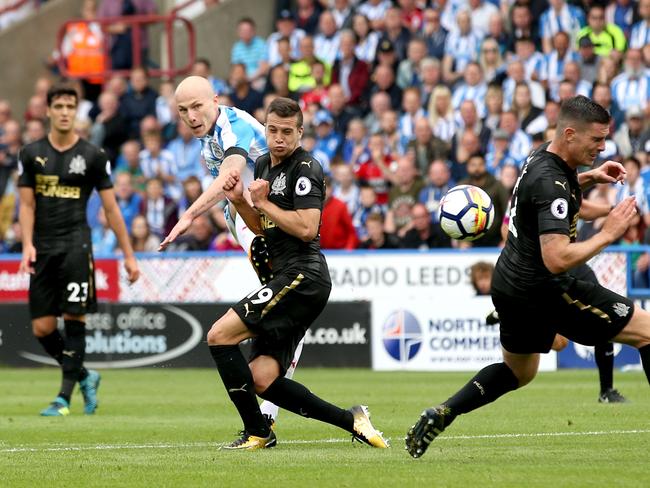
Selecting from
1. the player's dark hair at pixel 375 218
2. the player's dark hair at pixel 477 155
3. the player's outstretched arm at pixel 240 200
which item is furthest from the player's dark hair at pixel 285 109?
the player's dark hair at pixel 375 218

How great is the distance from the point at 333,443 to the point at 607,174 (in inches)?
106

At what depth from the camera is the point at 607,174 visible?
8672 mm

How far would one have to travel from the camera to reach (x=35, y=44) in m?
27.8

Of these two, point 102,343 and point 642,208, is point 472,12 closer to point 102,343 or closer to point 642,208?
point 642,208

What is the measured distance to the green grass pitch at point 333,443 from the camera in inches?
306

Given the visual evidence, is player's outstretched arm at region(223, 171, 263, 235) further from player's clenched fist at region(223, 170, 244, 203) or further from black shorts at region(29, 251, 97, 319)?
black shorts at region(29, 251, 97, 319)

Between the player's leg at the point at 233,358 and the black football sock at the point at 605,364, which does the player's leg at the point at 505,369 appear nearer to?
the player's leg at the point at 233,358

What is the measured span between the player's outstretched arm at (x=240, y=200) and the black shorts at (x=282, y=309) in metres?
0.40

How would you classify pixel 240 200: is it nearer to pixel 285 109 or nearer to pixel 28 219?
pixel 285 109

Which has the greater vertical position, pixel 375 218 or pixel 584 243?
pixel 584 243

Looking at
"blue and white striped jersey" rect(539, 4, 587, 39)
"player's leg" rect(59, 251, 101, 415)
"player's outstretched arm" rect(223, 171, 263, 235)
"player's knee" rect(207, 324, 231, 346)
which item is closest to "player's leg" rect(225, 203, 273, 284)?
"player's outstretched arm" rect(223, 171, 263, 235)

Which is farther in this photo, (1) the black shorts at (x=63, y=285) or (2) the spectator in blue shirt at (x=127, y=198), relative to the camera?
(2) the spectator in blue shirt at (x=127, y=198)

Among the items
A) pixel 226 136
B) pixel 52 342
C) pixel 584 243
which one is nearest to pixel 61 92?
pixel 52 342

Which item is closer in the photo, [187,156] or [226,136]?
[226,136]
